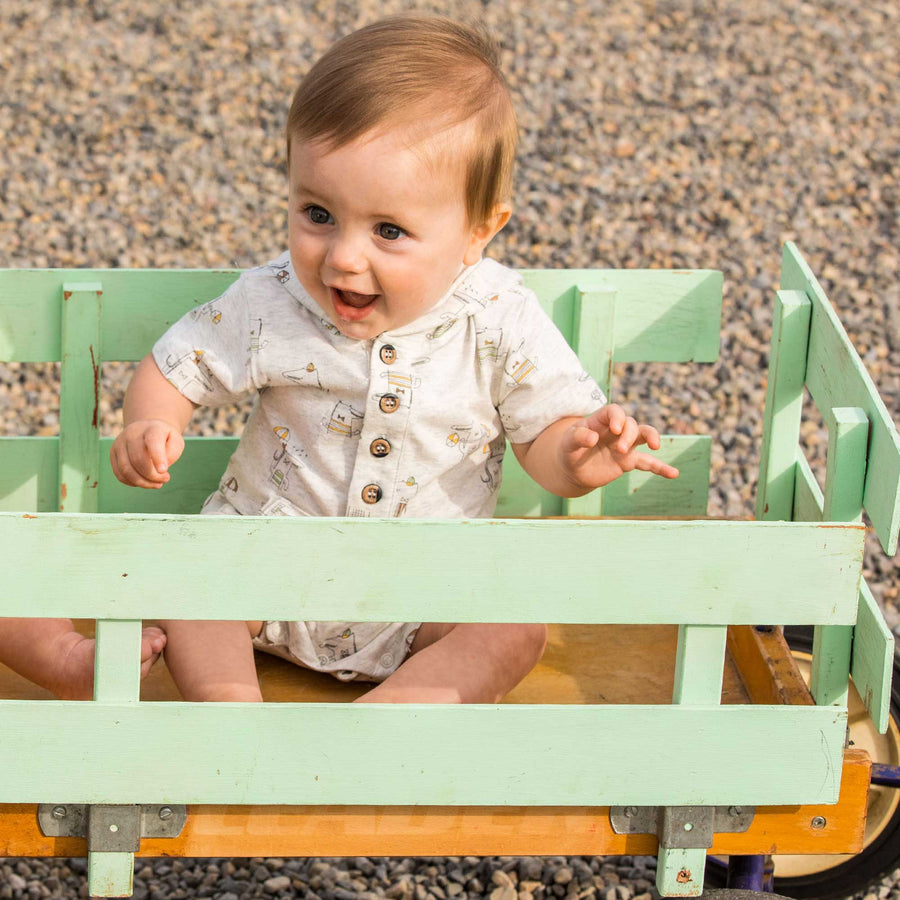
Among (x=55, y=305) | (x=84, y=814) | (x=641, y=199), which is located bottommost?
(x=84, y=814)

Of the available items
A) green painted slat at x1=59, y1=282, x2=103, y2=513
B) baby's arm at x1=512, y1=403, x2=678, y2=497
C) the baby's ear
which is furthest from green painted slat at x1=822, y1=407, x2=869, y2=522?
green painted slat at x1=59, y1=282, x2=103, y2=513

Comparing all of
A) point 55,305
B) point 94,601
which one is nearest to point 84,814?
point 94,601

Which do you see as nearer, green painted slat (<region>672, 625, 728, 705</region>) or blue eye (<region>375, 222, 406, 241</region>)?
green painted slat (<region>672, 625, 728, 705</region>)

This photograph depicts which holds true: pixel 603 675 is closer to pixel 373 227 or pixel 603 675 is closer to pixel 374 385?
pixel 374 385

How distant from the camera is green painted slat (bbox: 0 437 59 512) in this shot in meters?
2.62

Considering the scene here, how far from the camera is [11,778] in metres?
1.83

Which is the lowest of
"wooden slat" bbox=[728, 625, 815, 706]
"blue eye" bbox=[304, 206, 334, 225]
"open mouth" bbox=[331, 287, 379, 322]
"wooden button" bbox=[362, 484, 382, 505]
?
"wooden slat" bbox=[728, 625, 815, 706]

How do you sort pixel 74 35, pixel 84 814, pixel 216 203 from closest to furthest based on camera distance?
pixel 84 814
pixel 216 203
pixel 74 35

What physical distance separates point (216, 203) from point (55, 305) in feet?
8.76

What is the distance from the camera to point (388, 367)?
7.51 feet

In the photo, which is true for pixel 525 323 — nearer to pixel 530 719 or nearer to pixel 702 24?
pixel 530 719

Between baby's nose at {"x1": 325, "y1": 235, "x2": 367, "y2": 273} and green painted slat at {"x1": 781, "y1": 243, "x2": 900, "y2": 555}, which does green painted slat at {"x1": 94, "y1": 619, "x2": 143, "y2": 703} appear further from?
green painted slat at {"x1": 781, "y1": 243, "x2": 900, "y2": 555}

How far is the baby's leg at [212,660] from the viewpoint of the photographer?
6.75ft

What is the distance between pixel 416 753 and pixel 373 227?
748mm
